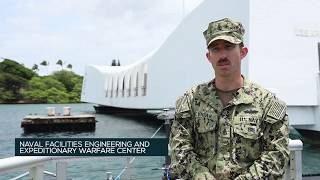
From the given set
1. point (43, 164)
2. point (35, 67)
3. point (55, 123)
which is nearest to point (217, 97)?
point (43, 164)

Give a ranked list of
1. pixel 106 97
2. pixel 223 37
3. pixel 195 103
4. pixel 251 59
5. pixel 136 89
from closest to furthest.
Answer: pixel 223 37, pixel 195 103, pixel 251 59, pixel 136 89, pixel 106 97

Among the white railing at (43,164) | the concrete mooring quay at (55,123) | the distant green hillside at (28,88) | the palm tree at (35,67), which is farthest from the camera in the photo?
the palm tree at (35,67)

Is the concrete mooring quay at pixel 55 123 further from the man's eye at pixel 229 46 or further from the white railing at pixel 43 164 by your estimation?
the man's eye at pixel 229 46

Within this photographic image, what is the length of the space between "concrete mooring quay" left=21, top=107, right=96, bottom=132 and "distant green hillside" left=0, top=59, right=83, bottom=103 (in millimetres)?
70692

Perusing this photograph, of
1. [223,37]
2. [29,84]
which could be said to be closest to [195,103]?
[223,37]

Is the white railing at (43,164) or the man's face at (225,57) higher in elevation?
the man's face at (225,57)

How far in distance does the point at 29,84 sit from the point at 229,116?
10566 centimetres

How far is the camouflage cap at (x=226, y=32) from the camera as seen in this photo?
182 cm

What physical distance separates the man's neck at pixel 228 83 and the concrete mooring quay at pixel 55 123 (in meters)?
31.6

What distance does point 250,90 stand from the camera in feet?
6.25

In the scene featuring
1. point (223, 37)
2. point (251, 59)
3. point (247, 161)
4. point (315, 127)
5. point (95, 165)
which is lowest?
point (95, 165)

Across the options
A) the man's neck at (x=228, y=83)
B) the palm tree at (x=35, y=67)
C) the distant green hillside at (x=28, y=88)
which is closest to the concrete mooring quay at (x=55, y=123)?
the man's neck at (x=228, y=83)

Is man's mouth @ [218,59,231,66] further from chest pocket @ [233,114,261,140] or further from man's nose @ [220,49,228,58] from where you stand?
chest pocket @ [233,114,261,140]

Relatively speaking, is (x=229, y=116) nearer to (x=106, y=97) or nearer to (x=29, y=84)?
(x=106, y=97)
